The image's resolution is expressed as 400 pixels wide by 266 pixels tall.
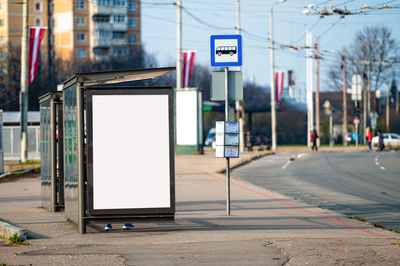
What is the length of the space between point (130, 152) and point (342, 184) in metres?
13.8

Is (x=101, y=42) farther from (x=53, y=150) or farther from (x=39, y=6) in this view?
(x=53, y=150)

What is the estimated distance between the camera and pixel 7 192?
18.9m

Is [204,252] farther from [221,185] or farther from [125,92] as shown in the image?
[221,185]

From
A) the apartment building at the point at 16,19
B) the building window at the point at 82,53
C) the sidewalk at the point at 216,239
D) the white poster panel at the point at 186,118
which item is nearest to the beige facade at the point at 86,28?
the building window at the point at 82,53

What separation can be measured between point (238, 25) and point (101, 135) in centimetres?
4282

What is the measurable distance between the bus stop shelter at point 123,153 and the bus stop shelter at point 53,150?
2.89 meters

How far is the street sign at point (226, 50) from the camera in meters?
13.5

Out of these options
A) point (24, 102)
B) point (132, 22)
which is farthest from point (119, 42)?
point (24, 102)

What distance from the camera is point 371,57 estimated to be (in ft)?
207

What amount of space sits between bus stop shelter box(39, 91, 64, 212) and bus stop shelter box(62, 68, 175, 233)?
2887 millimetres

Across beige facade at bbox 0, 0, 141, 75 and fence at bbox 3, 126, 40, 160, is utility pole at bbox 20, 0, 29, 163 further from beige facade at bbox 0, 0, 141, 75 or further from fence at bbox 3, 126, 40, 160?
beige facade at bbox 0, 0, 141, 75

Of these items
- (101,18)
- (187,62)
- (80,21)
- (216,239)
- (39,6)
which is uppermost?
(39,6)

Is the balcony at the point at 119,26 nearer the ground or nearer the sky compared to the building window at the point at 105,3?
nearer the ground

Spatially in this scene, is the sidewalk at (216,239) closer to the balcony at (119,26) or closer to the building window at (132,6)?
the balcony at (119,26)
